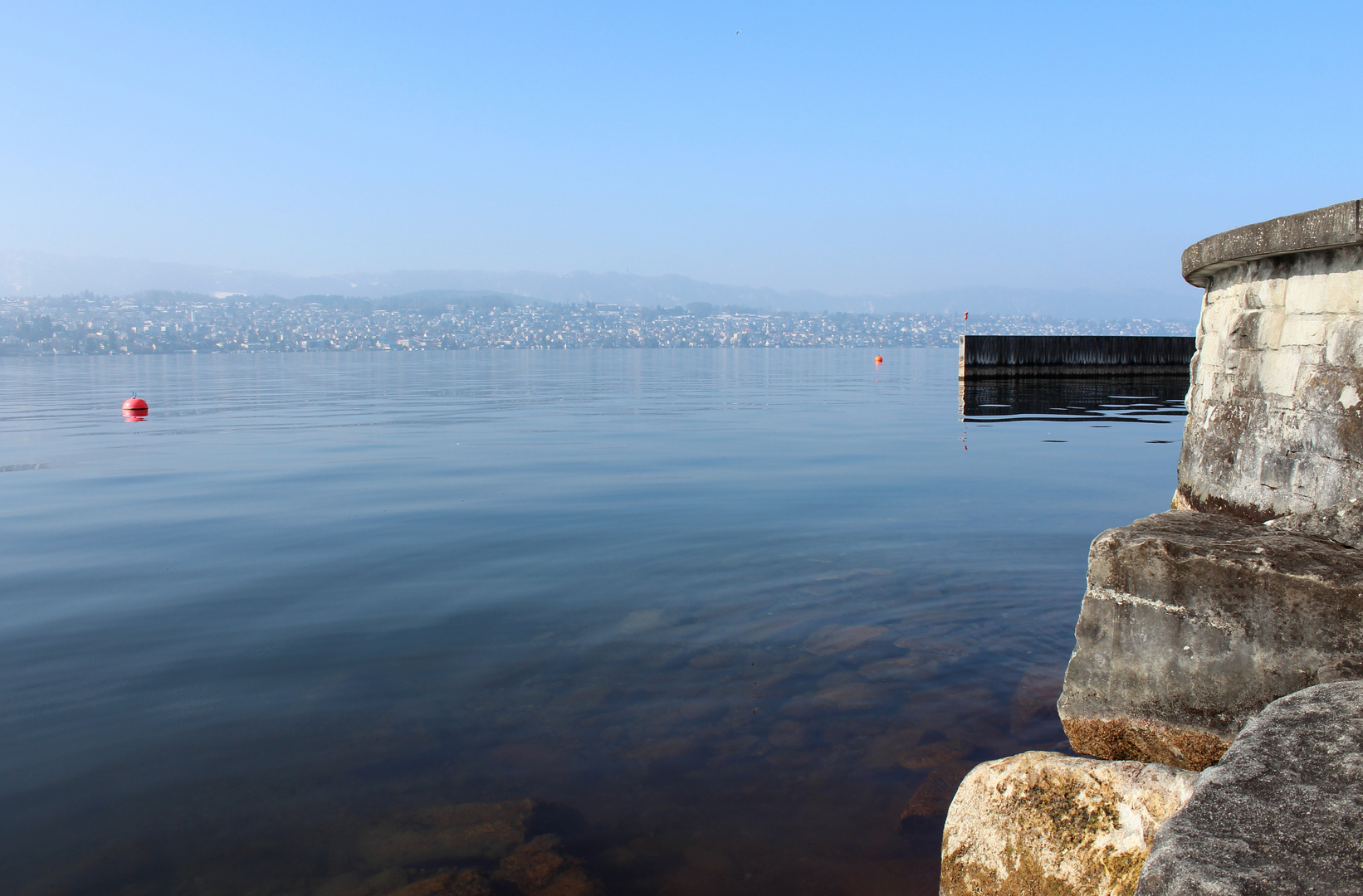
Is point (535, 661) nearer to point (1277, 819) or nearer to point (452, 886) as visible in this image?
point (452, 886)

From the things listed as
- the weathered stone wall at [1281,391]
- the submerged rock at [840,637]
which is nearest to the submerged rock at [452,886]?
the submerged rock at [840,637]

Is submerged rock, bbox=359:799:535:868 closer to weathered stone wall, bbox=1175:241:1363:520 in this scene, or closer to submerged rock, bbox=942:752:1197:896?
submerged rock, bbox=942:752:1197:896

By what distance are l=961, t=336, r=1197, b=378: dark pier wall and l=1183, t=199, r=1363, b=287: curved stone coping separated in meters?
38.3

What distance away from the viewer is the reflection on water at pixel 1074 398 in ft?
82.8

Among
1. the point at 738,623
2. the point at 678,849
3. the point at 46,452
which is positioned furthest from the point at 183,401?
the point at 678,849

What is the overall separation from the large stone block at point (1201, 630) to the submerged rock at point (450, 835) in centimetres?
260

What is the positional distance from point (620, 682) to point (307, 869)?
7.64ft

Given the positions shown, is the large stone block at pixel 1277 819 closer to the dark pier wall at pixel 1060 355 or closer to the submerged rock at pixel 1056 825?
the submerged rock at pixel 1056 825

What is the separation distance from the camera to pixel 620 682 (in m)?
5.81

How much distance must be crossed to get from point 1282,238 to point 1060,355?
41.1 metres

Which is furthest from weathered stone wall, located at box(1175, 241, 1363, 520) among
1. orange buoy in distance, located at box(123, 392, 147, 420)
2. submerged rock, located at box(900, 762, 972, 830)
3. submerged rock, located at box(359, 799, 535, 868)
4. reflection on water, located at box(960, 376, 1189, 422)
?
orange buoy in distance, located at box(123, 392, 147, 420)

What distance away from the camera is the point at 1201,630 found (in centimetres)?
361

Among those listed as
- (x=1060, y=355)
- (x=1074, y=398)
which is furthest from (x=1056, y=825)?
(x=1060, y=355)

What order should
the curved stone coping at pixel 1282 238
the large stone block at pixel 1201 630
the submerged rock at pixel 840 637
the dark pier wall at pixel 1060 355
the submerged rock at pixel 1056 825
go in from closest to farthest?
1. the submerged rock at pixel 1056 825
2. the large stone block at pixel 1201 630
3. the curved stone coping at pixel 1282 238
4. the submerged rock at pixel 840 637
5. the dark pier wall at pixel 1060 355
